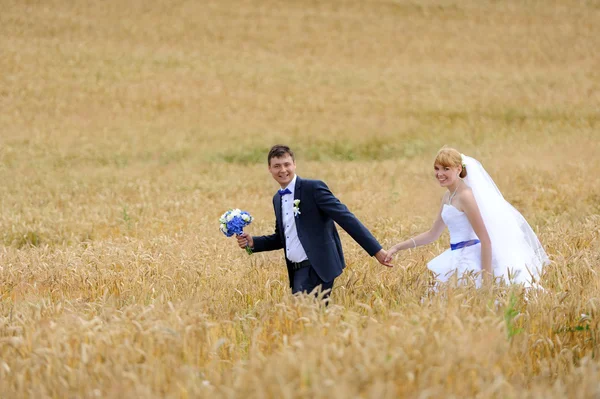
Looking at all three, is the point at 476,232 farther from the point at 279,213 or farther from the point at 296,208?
the point at 279,213

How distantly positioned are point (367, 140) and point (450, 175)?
774 inches

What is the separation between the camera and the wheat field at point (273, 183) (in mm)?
2957

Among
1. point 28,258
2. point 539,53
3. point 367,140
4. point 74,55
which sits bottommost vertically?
point 28,258

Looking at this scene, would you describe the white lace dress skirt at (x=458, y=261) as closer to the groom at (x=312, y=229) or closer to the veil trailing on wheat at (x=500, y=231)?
the veil trailing on wheat at (x=500, y=231)

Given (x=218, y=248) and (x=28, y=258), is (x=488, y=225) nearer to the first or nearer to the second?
(x=218, y=248)

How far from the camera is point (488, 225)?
5.49 meters

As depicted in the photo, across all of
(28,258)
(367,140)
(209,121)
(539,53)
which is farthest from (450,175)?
(539,53)

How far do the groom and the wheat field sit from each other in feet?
0.68

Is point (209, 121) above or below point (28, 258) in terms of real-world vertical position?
above

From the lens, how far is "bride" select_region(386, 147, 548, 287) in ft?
16.7

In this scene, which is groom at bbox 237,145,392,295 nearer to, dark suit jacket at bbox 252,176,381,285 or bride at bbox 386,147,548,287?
dark suit jacket at bbox 252,176,381,285

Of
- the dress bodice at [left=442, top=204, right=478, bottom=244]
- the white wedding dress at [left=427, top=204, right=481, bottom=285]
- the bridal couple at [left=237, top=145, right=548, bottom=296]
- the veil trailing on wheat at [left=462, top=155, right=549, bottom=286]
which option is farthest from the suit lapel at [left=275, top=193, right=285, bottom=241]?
the veil trailing on wheat at [left=462, top=155, right=549, bottom=286]

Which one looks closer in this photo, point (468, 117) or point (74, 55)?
point (468, 117)

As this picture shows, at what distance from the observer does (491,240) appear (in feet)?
17.9
